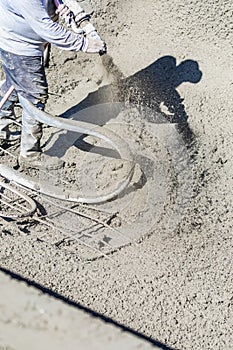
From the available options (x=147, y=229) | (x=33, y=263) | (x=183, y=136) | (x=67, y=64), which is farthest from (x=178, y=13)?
(x=33, y=263)

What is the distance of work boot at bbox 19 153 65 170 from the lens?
4.43m

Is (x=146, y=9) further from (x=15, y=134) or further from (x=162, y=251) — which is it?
(x=162, y=251)

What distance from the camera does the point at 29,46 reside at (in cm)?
392

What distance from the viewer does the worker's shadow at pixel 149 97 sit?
191 inches

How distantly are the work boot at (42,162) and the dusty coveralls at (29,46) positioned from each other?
0.11 ft

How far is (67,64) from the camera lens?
536cm

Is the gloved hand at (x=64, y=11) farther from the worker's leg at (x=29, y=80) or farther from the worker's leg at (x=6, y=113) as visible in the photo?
the worker's leg at (x=6, y=113)

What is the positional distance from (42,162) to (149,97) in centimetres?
99

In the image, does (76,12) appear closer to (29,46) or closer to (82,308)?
(29,46)

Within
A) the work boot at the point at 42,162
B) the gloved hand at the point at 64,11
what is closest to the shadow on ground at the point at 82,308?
the work boot at the point at 42,162

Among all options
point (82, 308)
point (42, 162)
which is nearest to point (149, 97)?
point (42, 162)

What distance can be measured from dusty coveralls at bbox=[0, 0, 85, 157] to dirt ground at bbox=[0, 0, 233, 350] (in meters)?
0.64

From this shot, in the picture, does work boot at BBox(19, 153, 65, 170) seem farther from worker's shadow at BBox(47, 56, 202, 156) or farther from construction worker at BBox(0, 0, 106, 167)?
worker's shadow at BBox(47, 56, 202, 156)

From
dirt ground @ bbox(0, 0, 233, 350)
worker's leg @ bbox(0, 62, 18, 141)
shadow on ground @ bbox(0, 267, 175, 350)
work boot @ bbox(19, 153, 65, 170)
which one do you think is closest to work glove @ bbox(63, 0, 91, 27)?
worker's leg @ bbox(0, 62, 18, 141)
